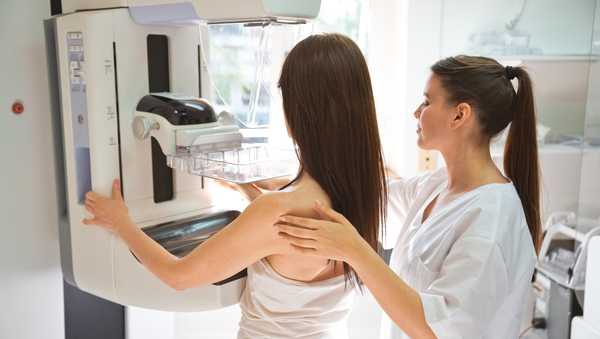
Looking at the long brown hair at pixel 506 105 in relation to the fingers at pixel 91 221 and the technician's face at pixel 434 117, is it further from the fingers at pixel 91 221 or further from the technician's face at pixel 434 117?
the fingers at pixel 91 221

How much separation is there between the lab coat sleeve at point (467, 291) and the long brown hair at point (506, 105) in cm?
27

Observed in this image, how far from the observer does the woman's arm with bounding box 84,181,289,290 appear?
112 centimetres

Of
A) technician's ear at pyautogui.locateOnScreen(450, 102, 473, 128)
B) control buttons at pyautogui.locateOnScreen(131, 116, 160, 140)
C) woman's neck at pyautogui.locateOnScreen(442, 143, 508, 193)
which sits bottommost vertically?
woman's neck at pyautogui.locateOnScreen(442, 143, 508, 193)

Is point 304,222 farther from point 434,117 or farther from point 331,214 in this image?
point 434,117

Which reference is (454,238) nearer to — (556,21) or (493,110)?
(493,110)

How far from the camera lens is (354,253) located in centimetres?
108

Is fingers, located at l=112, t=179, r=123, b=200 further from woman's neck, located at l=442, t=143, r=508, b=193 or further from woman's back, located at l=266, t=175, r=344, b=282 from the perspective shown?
woman's neck, located at l=442, t=143, r=508, b=193

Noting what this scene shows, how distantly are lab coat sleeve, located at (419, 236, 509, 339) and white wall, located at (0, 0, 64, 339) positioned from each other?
97 cm

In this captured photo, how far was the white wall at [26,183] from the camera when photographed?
1373mm

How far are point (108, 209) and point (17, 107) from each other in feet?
1.14

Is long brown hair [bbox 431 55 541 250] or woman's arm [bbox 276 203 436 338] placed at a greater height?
long brown hair [bbox 431 55 541 250]

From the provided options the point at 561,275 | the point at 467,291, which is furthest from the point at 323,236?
the point at 561,275

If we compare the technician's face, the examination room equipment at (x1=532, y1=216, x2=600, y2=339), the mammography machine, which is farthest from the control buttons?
the examination room equipment at (x1=532, y1=216, x2=600, y2=339)

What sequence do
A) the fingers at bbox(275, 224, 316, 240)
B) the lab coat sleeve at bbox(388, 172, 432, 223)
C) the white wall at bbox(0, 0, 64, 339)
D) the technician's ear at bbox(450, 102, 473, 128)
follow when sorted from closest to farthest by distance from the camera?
the fingers at bbox(275, 224, 316, 240) → the technician's ear at bbox(450, 102, 473, 128) → the white wall at bbox(0, 0, 64, 339) → the lab coat sleeve at bbox(388, 172, 432, 223)
